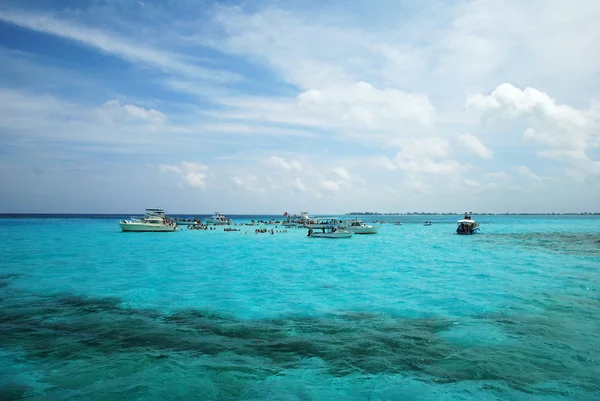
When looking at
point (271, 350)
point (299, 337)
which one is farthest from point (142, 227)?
point (271, 350)

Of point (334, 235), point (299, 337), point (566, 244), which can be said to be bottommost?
point (299, 337)

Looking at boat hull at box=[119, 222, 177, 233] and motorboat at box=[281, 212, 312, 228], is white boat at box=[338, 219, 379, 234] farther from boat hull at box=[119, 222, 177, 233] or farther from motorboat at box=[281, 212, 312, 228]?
boat hull at box=[119, 222, 177, 233]

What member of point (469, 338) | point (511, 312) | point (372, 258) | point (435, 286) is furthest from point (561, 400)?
point (372, 258)

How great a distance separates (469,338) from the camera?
12.3 m

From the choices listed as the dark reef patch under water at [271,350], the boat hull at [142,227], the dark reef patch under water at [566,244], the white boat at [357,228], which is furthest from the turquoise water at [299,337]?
the boat hull at [142,227]

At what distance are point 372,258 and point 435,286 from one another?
15009mm

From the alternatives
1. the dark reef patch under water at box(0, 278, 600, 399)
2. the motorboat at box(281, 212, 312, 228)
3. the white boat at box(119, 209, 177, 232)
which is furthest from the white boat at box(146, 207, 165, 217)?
the dark reef patch under water at box(0, 278, 600, 399)

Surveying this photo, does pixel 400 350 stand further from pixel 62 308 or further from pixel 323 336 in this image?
pixel 62 308

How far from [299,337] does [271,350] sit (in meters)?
1.50

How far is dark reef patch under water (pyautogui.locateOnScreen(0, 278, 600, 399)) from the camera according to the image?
30.5 feet

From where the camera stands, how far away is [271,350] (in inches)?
441

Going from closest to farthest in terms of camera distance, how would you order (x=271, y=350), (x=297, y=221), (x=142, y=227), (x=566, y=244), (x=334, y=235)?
(x=271, y=350)
(x=566, y=244)
(x=334, y=235)
(x=142, y=227)
(x=297, y=221)

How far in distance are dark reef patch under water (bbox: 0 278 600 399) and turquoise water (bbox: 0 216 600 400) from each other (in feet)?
0.17

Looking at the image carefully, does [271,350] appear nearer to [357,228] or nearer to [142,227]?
[357,228]
